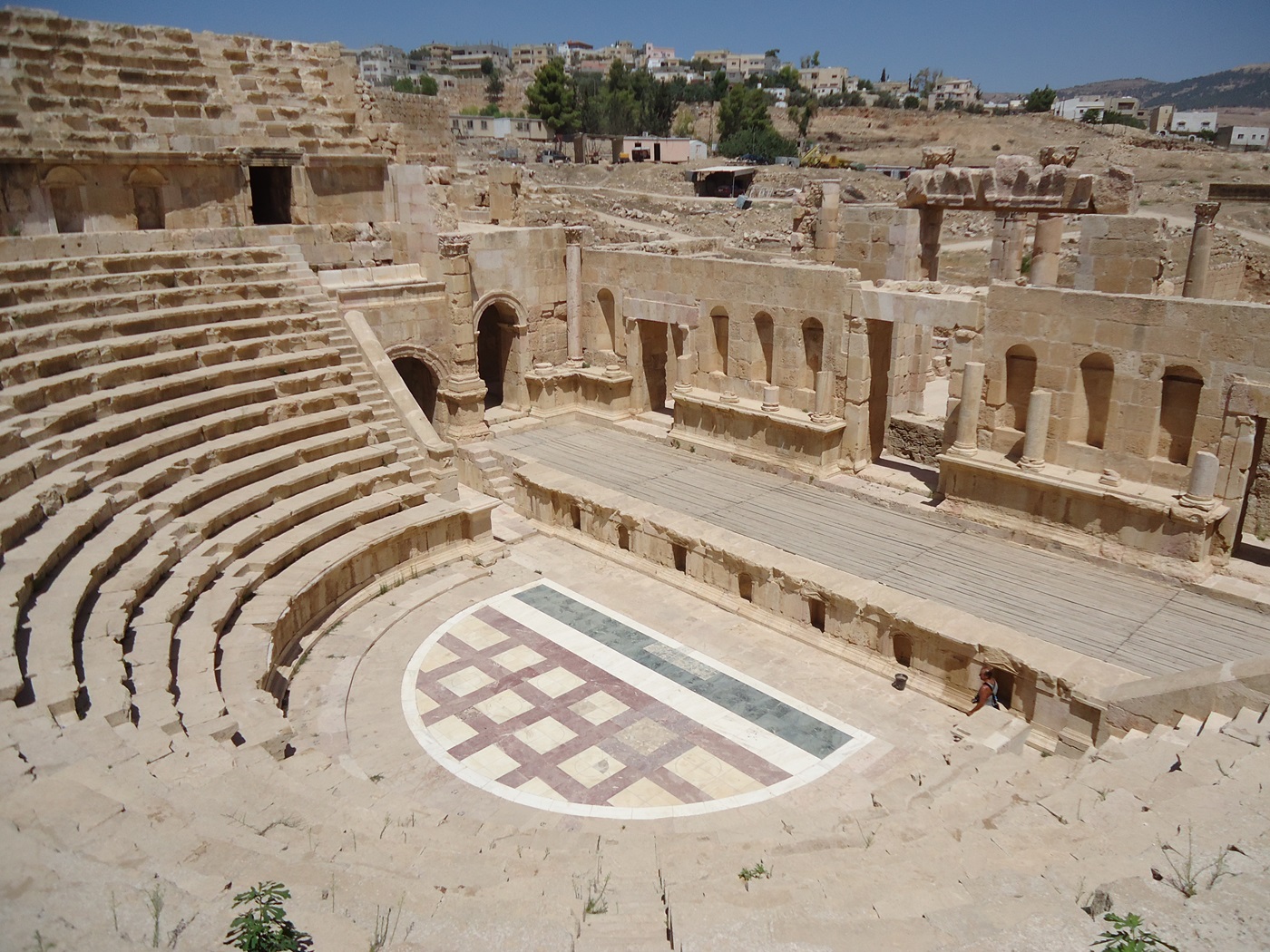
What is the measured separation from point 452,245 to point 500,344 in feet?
10.1

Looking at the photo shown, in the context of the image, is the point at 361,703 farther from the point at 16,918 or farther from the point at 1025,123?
the point at 1025,123

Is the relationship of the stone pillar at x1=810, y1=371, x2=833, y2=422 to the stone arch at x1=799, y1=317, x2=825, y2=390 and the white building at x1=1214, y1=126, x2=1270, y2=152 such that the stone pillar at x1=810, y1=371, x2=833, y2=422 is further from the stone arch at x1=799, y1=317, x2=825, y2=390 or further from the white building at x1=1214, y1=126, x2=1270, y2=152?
the white building at x1=1214, y1=126, x2=1270, y2=152

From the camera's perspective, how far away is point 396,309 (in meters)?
16.4

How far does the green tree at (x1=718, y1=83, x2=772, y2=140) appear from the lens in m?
71.1

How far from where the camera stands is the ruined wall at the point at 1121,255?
1338 cm

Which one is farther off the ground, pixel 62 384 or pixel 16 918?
pixel 62 384

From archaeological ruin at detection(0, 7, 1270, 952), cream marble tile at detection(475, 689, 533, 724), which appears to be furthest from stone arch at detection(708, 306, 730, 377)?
cream marble tile at detection(475, 689, 533, 724)

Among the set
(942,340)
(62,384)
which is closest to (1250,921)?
(62,384)

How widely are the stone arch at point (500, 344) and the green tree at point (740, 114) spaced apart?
184 feet

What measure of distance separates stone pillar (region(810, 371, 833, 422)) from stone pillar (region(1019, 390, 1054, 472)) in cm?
331

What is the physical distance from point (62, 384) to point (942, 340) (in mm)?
18748

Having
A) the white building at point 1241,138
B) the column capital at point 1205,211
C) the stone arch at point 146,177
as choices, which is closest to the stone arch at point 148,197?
the stone arch at point 146,177

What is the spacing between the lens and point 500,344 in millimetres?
19484

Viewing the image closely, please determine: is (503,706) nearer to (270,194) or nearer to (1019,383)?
(1019,383)
